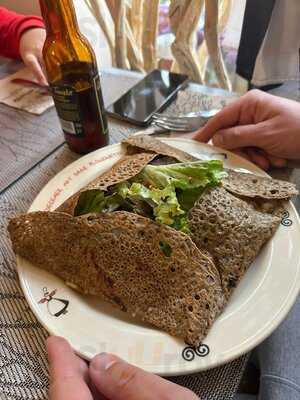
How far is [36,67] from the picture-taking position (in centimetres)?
100

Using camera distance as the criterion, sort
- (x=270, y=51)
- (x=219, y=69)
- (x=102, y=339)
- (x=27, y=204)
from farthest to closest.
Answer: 1. (x=219, y=69)
2. (x=270, y=51)
3. (x=27, y=204)
4. (x=102, y=339)

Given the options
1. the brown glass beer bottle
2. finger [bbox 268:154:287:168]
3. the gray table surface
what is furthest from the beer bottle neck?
finger [bbox 268:154:287:168]

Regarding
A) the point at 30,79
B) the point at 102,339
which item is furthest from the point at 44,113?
the point at 102,339

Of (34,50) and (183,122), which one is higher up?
(34,50)

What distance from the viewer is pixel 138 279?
0.49 meters

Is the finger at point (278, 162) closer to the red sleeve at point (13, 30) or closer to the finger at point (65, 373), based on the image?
the finger at point (65, 373)

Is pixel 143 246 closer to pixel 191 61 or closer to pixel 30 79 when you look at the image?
pixel 30 79

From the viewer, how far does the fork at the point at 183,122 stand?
2.70 ft

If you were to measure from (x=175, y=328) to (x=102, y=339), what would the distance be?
0.09 metres

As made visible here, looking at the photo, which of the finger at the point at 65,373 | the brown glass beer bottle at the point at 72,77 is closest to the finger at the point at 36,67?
the brown glass beer bottle at the point at 72,77

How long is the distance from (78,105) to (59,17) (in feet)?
0.51

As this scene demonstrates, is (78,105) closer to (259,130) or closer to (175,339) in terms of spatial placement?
(259,130)

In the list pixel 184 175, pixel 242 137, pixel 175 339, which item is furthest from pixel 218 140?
pixel 175 339

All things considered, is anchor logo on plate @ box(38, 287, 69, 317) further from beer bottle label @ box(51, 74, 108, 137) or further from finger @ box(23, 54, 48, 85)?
finger @ box(23, 54, 48, 85)
